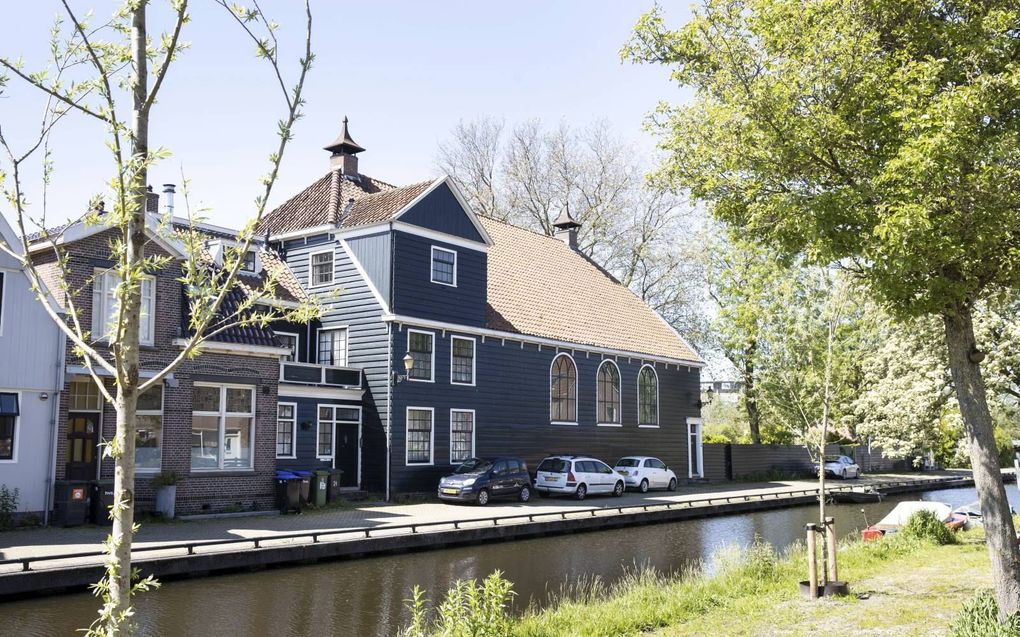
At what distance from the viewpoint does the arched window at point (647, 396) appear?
36125 millimetres

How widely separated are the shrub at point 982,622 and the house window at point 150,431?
56.3 feet

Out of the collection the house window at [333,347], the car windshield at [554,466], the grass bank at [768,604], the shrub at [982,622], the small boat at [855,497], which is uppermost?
the house window at [333,347]

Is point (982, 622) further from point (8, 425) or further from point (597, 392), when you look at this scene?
point (597, 392)

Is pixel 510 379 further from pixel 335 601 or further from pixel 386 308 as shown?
pixel 335 601

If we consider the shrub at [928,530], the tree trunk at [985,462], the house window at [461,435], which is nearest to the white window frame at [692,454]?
the house window at [461,435]

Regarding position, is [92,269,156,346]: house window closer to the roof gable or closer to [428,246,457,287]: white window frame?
[428,246,457,287]: white window frame

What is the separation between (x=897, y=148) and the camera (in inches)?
364

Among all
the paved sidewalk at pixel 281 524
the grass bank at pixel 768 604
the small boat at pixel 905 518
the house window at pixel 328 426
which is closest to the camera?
the grass bank at pixel 768 604

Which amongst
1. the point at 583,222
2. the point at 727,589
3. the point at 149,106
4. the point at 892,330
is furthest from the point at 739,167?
the point at 583,222

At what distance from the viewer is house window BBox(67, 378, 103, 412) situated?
65.4 ft

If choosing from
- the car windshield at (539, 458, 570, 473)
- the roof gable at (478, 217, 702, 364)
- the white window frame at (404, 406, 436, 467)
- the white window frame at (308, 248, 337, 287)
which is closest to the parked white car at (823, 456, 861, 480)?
A: the roof gable at (478, 217, 702, 364)

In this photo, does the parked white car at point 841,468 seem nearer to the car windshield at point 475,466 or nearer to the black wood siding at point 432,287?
the black wood siding at point 432,287

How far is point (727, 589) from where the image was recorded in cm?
1170

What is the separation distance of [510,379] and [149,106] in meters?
25.9
